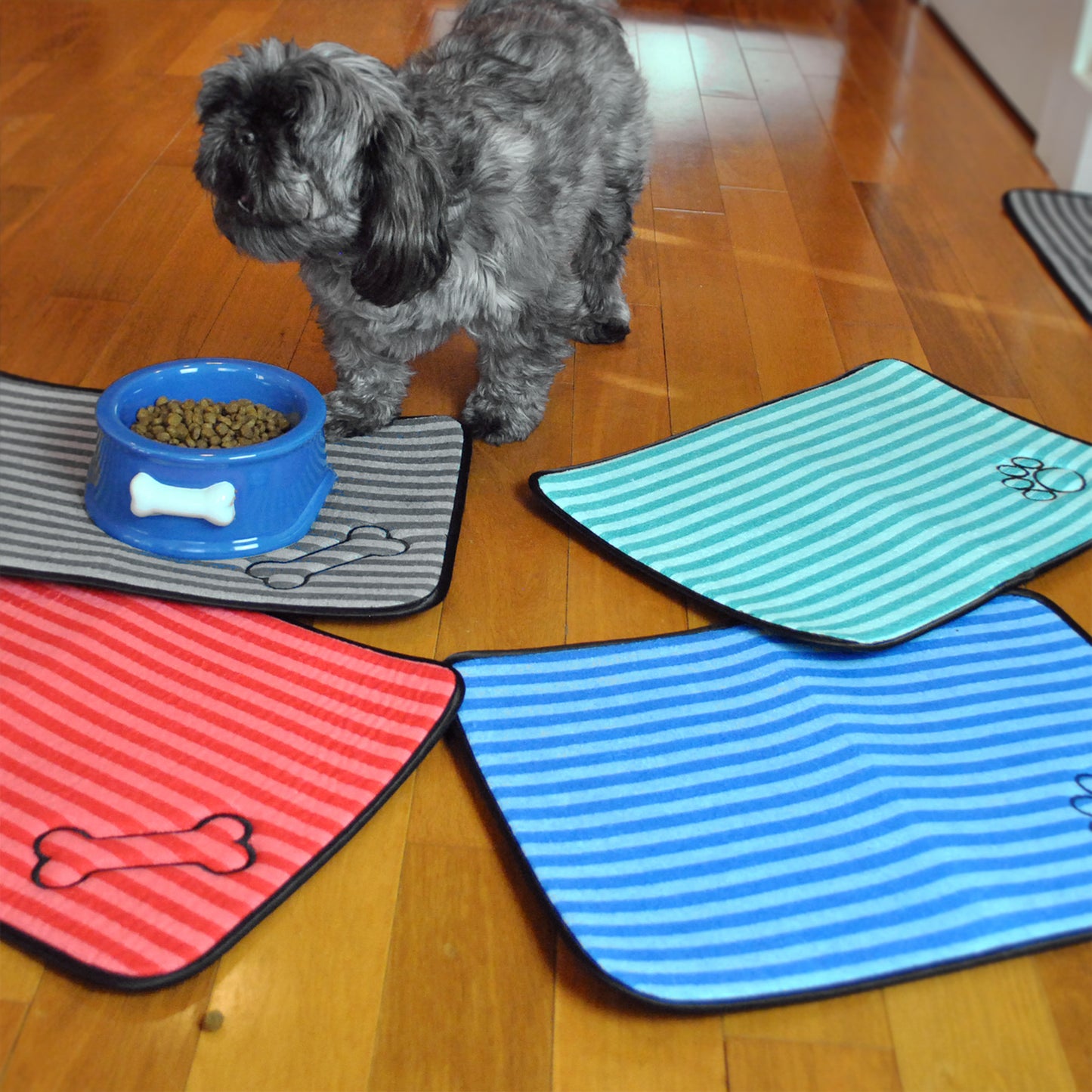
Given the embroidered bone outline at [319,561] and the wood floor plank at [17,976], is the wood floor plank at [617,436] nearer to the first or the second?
the embroidered bone outline at [319,561]

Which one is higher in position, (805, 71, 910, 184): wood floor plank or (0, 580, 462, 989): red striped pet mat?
(805, 71, 910, 184): wood floor plank

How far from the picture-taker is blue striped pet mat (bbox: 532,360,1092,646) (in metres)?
1.73

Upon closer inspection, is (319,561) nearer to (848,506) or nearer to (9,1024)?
(9,1024)

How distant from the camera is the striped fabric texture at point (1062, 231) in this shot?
2.70 m

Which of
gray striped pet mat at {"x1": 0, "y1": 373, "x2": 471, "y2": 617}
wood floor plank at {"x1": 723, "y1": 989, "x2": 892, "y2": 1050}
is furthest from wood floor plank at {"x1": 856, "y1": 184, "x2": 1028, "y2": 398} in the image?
wood floor plank at {"x1": 723, "y1": 989, "x2": 892, "y2": 1050}

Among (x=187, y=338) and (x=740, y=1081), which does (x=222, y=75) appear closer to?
(x=187, y=338)

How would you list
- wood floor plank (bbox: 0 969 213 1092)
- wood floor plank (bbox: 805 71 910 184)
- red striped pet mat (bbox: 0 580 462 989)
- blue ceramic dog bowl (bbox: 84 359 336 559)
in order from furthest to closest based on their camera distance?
1. wood floor plank (bbox: 805 71 910 184)
2. blue ceramic dog bowl (bbox: 84 359 336 559)
3. red striped pet mat (bbox: 0 580 462 989)
4. wood floor plank (bbox: 0 969 213 1092)

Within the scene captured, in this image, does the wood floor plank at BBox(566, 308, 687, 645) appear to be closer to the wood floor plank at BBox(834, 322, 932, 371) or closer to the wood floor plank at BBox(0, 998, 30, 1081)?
the wood floor plank at BBox(834, 322, 932, 371)

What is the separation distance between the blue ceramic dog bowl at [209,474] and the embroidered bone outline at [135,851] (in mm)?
489

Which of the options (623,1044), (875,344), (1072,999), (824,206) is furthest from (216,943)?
(824,206)

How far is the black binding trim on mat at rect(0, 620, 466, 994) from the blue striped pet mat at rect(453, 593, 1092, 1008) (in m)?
0.12

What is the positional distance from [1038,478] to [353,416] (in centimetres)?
117

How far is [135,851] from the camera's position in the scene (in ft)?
4.32

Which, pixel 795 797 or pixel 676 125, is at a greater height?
pixel 676 125
